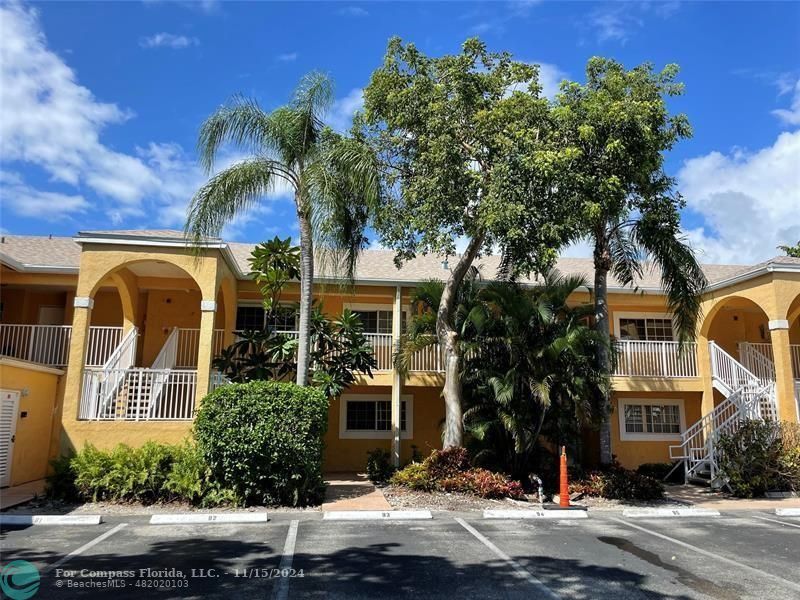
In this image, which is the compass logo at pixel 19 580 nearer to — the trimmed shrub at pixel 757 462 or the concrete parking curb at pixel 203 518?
the concrete parking curb at pixel 203 518

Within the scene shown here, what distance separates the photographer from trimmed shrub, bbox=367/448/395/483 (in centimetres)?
1573

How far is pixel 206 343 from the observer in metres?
14.2

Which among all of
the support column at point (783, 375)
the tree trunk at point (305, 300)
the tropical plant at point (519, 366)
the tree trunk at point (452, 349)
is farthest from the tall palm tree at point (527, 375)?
the support column at point (783, 375)

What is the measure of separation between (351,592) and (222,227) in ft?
30.4

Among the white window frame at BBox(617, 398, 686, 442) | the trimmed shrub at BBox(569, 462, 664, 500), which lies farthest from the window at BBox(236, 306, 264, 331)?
the white window frame at BBox(617, 398, 686, 442)

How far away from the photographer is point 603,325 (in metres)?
15.2

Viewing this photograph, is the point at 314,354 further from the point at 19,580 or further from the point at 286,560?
the point at 19,580

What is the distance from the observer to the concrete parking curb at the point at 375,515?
10.8m

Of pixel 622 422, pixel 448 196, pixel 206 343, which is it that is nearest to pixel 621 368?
pixel 622 422

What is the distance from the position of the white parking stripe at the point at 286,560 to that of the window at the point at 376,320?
9.91 meters

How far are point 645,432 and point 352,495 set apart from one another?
11119mm

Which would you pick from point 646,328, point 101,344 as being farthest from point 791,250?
point 101,344

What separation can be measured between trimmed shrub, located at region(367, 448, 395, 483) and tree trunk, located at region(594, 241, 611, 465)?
18.5 feet

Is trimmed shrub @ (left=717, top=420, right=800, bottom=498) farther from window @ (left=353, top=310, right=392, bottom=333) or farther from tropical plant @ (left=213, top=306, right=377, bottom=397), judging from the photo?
window @ (left=353, top=310, right=392, bottom=333)
